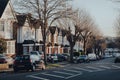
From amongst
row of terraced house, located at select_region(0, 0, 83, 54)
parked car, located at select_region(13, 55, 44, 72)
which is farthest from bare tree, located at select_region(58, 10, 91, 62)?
parked car, located at select_region(13, 55, 44, 72)

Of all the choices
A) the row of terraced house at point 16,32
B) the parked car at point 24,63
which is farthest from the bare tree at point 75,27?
the parked car at point 24,63

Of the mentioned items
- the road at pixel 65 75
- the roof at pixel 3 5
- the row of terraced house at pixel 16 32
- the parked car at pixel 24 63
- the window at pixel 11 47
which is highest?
the roof at pixel 3 5

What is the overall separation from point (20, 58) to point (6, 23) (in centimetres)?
2619

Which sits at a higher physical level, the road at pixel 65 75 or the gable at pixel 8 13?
the gable at pixel 8 13

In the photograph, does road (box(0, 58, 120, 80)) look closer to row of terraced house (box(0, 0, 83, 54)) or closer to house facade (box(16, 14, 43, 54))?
row of terraced house (box(0, 0, 83, 54))

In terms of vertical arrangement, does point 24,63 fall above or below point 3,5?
below

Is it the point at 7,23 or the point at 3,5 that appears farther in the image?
the point at 3,5

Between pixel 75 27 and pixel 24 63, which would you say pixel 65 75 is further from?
pixel 75 27

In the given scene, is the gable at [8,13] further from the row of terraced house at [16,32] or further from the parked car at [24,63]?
the parked car at [24,63]

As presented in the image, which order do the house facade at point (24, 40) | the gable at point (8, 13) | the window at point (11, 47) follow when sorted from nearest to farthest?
the gable at point (8, 13)
the window at point (11, 47)
the house facade at point (24, 40)

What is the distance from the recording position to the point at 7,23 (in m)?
59.2

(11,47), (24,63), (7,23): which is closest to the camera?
(24,63)

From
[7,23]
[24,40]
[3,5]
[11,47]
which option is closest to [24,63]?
[7,23]

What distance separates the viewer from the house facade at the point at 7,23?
57.9m
